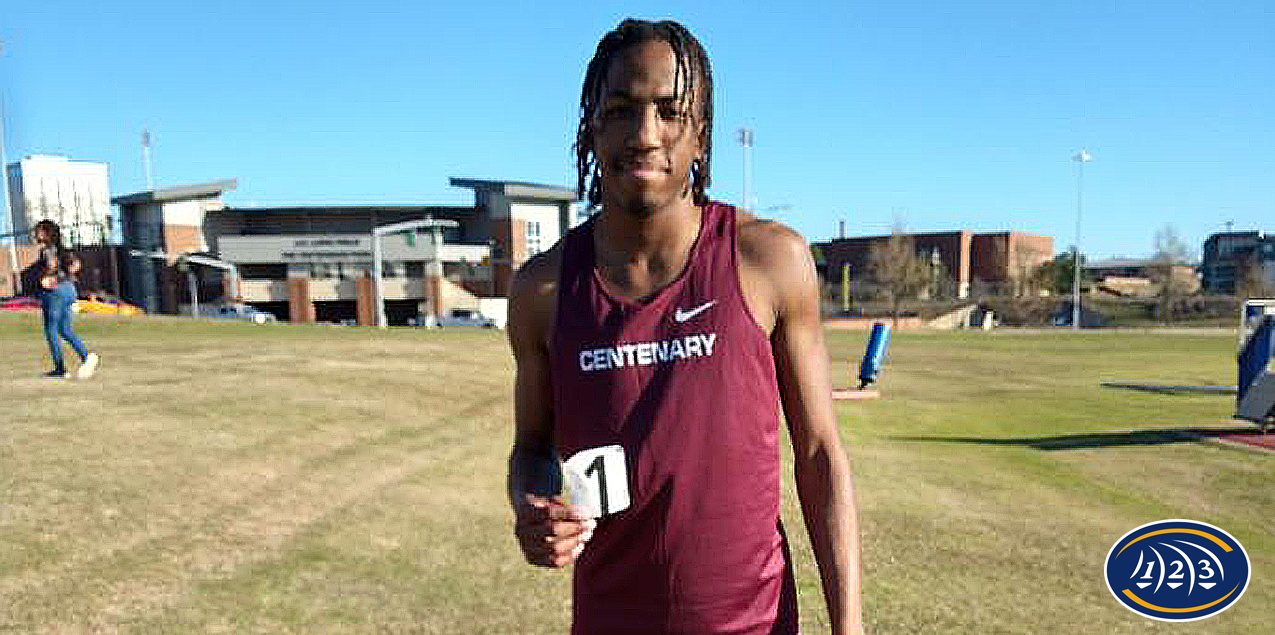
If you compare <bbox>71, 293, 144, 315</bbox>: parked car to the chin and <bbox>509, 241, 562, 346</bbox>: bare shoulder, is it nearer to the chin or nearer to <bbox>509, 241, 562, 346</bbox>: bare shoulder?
<bbox>509, 241, 562, 346</bbox>: bare shoulder

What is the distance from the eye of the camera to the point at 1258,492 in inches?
259

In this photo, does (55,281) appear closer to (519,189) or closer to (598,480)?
(598,480)

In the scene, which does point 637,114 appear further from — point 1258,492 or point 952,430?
point 952,430

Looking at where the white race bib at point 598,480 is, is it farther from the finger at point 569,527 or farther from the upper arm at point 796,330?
the upper arm at point 796,330

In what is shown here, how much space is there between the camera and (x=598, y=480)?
1.30 m

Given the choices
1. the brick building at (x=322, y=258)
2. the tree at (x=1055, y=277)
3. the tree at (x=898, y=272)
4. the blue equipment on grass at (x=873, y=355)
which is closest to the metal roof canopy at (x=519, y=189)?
the brick building at (x=322, y=258)

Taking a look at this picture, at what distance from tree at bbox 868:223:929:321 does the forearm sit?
63.3 meters

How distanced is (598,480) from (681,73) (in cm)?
87

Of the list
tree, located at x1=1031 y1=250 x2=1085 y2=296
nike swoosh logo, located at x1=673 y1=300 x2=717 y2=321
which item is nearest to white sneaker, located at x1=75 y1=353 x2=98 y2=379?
nike swoosh logo, located at x1=673 y1=300 x2=717 y2=321

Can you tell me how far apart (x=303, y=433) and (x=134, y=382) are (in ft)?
13.2

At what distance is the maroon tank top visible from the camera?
1343 mm

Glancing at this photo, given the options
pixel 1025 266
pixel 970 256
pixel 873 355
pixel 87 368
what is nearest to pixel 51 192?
pixel 87 368

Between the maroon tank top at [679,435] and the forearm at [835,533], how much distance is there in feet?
0.40

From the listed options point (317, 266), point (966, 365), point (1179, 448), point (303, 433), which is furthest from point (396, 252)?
point (1179, 448)
